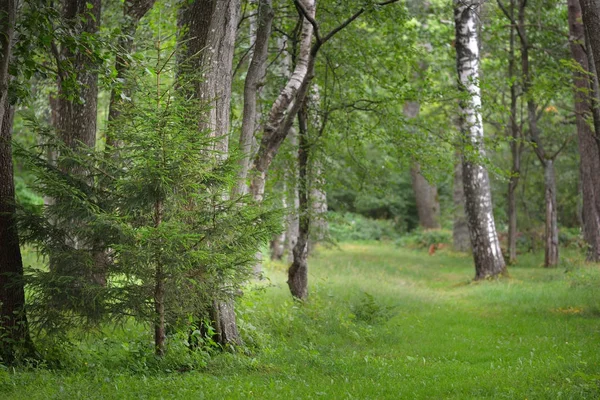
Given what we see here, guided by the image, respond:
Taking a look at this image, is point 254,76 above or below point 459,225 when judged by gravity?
above

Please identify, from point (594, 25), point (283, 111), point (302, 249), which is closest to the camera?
point (594, 25)

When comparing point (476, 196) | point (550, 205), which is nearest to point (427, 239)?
point (550, 205)

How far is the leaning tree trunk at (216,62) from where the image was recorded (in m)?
9.70

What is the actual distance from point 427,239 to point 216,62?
2686 cm

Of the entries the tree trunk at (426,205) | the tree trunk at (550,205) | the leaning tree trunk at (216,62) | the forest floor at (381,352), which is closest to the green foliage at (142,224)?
the forest floor at (381,352)

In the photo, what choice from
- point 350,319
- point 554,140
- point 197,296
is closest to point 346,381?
point 197,296

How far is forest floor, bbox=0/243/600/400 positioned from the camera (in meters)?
7.48

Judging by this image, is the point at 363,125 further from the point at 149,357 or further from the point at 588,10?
the point at 149,357

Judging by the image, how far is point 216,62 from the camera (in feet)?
32.8

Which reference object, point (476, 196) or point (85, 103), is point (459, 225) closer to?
point (476, 196)

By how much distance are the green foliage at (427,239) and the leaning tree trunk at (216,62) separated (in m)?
25.9

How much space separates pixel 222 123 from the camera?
33.5ft

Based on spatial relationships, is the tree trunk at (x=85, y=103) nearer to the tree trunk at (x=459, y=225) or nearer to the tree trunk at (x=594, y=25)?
the tree trunk at (x=594, y=25)

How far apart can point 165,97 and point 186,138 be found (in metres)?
0.53
